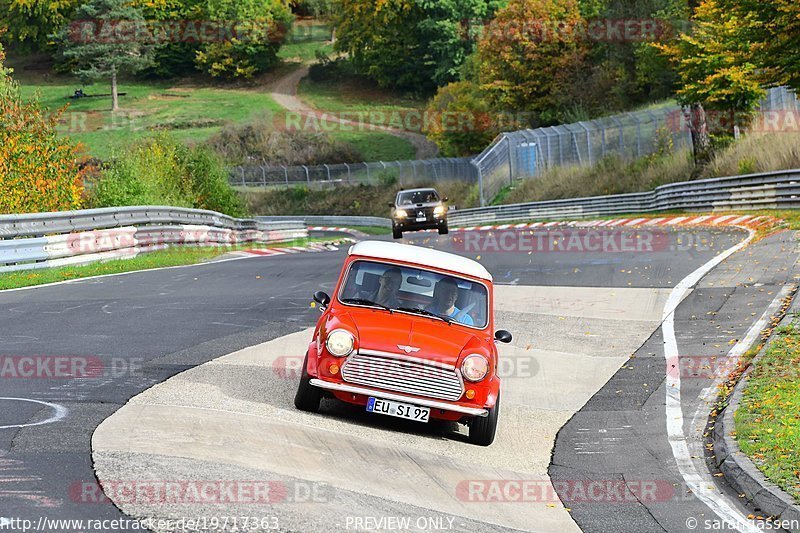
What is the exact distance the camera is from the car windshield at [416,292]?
436 inches

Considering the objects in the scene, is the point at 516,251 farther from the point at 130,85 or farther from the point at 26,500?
the point at 130,85

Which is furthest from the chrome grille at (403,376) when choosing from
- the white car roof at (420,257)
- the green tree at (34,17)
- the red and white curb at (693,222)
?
the green tree at (34,17)

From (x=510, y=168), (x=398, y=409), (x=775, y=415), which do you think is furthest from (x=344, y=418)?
(x=510, y=168)

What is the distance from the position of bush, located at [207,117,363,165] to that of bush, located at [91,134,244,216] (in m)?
50.9

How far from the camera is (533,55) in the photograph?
2800 inches

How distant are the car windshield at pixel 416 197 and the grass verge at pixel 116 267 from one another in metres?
7.86

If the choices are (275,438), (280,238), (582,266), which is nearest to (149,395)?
(275,438)

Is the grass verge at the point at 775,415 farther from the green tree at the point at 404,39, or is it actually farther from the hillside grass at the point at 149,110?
the green tree at the point at 404,39

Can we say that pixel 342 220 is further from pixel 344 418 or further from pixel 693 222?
pixel 344 418

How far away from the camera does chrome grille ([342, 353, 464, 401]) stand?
33.5 ft

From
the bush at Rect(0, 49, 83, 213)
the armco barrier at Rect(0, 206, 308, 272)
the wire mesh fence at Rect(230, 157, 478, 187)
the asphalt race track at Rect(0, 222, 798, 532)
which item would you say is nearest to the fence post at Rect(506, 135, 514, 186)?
the wire mesh fence at Rect(230, 157, 478, 187)

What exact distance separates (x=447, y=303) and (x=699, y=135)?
33522 millimetres

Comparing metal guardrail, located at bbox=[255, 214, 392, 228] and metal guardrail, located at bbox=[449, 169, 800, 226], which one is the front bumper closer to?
metal guardrail, located at bbox=[449, 169, 800, 226]

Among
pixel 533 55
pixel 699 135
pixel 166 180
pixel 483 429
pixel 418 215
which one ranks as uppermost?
pixel 483 429
